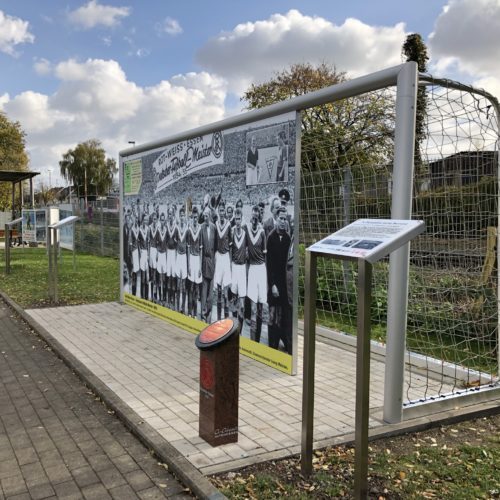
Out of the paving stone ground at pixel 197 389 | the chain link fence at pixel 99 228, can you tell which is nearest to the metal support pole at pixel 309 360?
the paving stone ground at pixel 197 389

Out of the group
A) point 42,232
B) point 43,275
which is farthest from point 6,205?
point 43,275

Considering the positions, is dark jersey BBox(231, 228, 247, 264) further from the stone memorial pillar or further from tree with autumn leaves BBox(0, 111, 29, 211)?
tree with autumn leaves BBox(0, 111, 29, 211)

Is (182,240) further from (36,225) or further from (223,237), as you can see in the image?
(36,225)

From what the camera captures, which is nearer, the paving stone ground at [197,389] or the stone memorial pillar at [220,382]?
the stone memorial pillar at [220,382]

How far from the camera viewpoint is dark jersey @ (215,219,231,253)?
638 centimetres

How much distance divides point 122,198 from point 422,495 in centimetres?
754

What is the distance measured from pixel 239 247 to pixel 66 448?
9.63 feet

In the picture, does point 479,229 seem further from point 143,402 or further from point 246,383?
point 143,402

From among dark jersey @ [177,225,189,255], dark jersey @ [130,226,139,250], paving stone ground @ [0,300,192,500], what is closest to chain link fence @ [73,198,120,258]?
dark jersey @ [130,226,139,250]

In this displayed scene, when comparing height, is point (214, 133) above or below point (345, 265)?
above

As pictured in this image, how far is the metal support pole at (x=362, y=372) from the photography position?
2895 millimetres

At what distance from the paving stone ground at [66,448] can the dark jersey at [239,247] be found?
212 cm

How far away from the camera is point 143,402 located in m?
4.72

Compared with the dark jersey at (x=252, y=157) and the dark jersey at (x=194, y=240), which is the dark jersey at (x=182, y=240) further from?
the dark jersey at (x=252, y=157)
